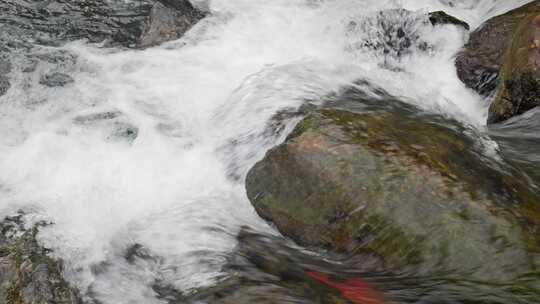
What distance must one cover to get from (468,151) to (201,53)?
4.78m

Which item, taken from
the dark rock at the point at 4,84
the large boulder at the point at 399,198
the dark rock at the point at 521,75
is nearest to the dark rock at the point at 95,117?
the dark rock at the point at 4,84

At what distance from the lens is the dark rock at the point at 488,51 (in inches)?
320

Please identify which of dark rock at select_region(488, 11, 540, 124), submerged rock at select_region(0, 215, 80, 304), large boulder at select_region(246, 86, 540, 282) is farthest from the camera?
dark rock at select_region(488, 11, 540, 124)

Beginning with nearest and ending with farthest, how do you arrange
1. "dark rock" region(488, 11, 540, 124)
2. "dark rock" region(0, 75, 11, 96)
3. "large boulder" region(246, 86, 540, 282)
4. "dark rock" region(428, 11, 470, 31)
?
"large boulder" region(246, 86, 540, 282)
"dark rock" region(488, 11, 540, 124)
"dark rock" region(0, 75, 11, 96)
"dark rock" region(428, 11, 470, 31)

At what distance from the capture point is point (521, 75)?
6.83 meters

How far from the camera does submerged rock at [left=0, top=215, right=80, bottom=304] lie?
420 centimetres

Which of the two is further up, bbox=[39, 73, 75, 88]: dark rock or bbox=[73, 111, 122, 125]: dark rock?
bbox=[39, 73, 75, 88]: dark rock

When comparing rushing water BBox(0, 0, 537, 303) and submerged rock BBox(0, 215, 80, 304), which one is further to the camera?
rushing water BBox(0, 0, 537, 303)

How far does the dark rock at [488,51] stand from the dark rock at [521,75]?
0.76m

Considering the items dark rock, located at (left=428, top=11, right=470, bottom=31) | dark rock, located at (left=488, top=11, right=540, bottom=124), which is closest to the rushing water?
dark rock, located at (left=428, top=11, right=470, bottom=31)

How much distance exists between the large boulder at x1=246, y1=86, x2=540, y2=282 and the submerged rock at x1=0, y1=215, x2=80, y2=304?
195cm

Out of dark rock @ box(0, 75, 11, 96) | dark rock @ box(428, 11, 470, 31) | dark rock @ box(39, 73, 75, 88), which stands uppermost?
dark rock @ box(428, 11, 470, 31)

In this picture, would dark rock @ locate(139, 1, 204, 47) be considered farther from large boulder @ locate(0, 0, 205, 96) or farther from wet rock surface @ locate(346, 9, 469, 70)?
wet rock surface @ locate(346, 9, 469, 70)

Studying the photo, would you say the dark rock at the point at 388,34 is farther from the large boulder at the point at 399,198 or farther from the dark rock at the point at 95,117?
the dark rock at the point at 95,117
